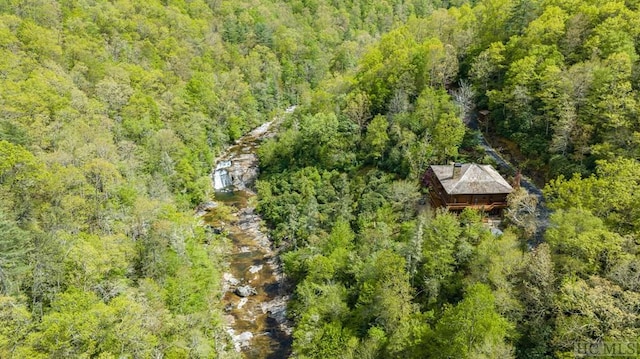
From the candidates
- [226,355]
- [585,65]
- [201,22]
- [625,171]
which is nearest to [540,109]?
[585,65]

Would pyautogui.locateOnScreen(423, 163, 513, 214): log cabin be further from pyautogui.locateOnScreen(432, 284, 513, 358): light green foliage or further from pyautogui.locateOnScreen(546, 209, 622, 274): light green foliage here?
pyautogui.locateOnScreen(432, 284, 513, 358): light green foliage

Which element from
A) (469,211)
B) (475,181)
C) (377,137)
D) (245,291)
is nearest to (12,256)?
(245,291)

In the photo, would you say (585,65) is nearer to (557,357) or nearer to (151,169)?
(557,357)

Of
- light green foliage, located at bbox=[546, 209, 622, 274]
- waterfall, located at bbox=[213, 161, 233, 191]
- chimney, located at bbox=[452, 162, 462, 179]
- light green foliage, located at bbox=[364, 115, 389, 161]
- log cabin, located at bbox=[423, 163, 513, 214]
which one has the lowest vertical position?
light green foliage, located at bbox=[546, 209, 622, 274]

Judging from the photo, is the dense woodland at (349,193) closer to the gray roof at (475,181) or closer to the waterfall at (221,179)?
the waterfall at (221,179)

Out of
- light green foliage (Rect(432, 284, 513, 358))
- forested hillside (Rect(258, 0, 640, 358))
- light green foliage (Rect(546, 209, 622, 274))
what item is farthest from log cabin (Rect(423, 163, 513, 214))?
light green foliage (Rect(432, 284, 513, 358))
